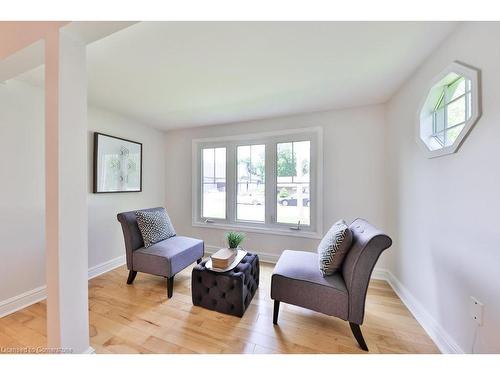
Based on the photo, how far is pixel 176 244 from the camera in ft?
7.71

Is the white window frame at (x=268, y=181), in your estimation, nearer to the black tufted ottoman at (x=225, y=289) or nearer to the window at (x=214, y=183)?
the window at (x=214, y=183)

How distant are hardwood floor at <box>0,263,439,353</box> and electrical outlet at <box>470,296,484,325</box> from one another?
446 mm

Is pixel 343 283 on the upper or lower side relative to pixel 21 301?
upper

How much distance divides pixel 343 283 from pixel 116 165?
2.98m

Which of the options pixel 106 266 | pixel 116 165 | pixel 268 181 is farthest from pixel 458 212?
pixel 106 266

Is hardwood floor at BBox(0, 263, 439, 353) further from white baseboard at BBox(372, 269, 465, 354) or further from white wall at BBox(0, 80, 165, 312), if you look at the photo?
white wall at BBox(0, 80, 165, 312)

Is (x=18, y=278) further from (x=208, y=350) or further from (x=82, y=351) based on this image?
(x=208, y=350)

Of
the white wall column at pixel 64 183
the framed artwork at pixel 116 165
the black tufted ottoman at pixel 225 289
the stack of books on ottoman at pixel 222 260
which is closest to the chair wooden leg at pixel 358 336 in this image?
the black tufted ottoman at pixel 225 289

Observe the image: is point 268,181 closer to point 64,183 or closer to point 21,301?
point 64,183

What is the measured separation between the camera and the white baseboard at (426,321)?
4.37ft

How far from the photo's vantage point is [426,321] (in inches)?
62.7

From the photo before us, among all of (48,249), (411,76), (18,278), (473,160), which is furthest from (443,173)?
(18,278)

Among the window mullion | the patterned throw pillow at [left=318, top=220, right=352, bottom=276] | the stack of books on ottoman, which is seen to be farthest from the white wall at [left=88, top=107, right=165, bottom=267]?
the patterned throw pillow at [left=318, top=220, right=352, bottom=276]

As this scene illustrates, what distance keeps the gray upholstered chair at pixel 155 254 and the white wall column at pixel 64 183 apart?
91cm
